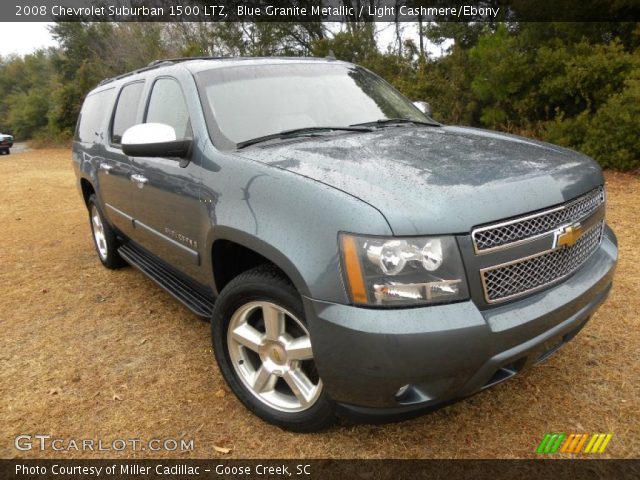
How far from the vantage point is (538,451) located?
2174 mm

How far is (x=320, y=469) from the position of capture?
7.05ft

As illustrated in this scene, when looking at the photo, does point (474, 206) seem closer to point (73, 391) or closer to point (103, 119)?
point (73, 391)

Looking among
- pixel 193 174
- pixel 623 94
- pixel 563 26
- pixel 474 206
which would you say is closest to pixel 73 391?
pixel 193 174

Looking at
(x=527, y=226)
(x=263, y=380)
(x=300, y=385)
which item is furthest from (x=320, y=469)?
(x=527, y=226)

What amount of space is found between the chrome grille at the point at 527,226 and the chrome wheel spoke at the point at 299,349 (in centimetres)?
84

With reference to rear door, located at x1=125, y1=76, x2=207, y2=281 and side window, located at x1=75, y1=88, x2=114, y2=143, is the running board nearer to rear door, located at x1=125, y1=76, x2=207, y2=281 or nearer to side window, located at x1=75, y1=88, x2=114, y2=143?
rear door, located at x1=125, y1=76, x2=207, y2=281

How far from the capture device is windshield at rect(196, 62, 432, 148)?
2.72 m

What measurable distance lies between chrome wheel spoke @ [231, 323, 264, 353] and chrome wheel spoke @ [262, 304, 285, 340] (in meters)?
0.10

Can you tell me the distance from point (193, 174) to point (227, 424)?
1326mm

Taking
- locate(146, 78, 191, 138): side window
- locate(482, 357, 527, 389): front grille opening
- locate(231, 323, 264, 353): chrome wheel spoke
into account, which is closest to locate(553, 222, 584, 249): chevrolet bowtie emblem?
locate(482, 357, 527, 389): front grille opening

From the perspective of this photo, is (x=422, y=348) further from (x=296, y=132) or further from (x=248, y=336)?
(x=296, y=132)

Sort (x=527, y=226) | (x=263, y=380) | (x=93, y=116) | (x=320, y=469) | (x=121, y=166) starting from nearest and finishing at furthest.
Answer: (x=527, y=226)
(x=320, y=469)
(x=263, y=380)
(x=121, y=166)
(x=93, y=116)

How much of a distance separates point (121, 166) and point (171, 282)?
1029 millimetres

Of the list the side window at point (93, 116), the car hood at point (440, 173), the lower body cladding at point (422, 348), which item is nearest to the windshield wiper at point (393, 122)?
the car hood at point (440, 173)
